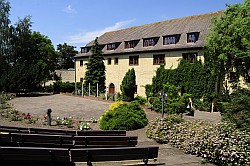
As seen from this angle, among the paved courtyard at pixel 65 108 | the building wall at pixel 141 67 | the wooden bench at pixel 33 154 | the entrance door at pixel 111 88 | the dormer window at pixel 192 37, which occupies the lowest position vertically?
the paved courtyard at pixel 65 108

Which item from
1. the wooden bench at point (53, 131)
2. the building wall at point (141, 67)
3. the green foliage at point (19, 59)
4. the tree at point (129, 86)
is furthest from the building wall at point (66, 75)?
the wooden bench at point (53, 131)

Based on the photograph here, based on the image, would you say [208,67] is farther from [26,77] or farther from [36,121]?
[26,77]

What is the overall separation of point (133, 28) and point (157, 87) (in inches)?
578

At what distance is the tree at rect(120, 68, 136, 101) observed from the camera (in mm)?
33537

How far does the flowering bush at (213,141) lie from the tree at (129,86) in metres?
22.1

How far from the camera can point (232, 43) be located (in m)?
21.6

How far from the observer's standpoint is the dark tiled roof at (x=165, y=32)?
1177 inches

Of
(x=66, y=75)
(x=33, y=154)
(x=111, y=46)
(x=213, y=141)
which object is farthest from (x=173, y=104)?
(x=66, y=75)

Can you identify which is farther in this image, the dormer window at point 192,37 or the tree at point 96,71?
the tree at point 96,71

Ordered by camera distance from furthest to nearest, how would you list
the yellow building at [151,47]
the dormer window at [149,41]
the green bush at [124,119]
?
1. the dormer window at [149,41]
2. the yellow building at [151,47]
3. the green bush at [124,119]

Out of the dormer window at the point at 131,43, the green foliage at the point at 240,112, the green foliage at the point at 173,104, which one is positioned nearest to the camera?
the green foliage at the point at 240,112

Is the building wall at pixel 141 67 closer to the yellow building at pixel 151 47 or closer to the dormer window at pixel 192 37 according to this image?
the yellow building at pixel 151 47

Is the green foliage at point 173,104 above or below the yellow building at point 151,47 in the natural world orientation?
below

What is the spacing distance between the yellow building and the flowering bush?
18.2 meters
